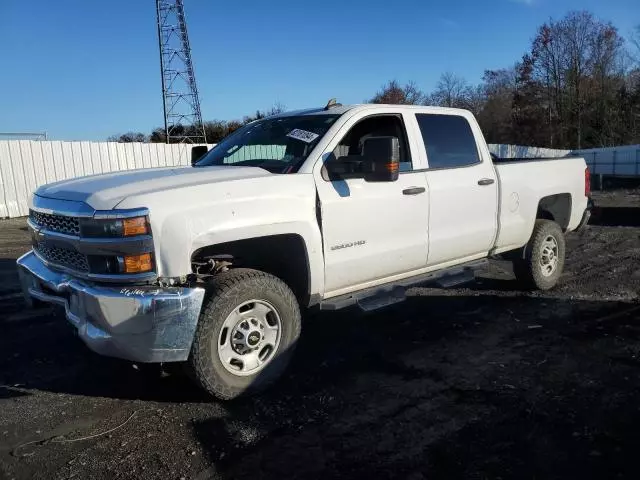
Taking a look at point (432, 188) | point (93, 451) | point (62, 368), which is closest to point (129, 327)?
point (93, 451)

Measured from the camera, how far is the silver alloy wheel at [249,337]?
11.8ft

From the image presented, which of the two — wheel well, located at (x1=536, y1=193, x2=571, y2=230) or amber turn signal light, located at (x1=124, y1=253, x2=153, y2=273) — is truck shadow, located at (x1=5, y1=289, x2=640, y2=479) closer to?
amber turn signal light, located at (x1=124, y1=253, x2=153, y2=273)

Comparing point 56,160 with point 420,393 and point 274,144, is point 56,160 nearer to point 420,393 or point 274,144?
point 274,144

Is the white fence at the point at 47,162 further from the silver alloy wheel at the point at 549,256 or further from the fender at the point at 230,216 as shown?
the fender at the point at 230,216

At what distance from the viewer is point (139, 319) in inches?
124

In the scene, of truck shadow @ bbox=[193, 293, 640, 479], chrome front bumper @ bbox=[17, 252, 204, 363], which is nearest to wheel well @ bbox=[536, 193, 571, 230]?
truck shadow @ bbox=[193, 293, 640, 479]

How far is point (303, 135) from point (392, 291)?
4.97 ft

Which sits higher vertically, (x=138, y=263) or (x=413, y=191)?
(x=413, y=191)

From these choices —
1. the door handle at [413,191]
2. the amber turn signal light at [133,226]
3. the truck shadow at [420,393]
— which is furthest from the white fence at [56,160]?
the amber turn signal light at [133,226]

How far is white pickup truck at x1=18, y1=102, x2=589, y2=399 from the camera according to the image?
3205 mm

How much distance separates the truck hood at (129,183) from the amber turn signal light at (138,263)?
13.2 inches

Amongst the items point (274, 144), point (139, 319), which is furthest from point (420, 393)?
point (274, 144)

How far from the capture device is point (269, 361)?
12.3 feet

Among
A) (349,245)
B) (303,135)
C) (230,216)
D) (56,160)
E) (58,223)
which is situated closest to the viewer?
(230,216)
